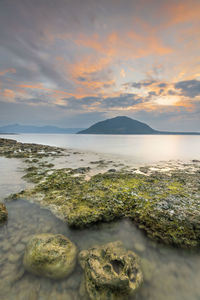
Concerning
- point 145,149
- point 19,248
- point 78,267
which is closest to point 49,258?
point 78,267

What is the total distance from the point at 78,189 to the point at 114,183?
3115 mm

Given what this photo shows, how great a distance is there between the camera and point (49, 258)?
4.57 metres

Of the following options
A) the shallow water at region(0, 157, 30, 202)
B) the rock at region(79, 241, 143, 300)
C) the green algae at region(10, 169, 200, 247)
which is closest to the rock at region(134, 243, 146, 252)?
the green algae at region(10, 169, 200, 247)

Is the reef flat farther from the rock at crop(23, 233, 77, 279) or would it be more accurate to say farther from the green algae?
the rock at crop(23, 233, 77, 279)

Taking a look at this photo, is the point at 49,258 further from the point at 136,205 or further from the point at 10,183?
the point at 10,183

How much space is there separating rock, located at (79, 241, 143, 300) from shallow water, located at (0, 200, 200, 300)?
448 mm

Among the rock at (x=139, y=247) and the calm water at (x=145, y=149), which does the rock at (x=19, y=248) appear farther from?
the calm water at (x=145, y=149)

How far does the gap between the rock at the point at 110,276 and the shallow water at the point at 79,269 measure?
45 centimetres

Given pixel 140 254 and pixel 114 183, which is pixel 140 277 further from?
pixel 114 183

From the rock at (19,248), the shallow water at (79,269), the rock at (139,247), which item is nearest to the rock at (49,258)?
the shallow water at (79,269)

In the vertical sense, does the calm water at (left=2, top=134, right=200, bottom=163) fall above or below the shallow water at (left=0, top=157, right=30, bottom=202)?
above

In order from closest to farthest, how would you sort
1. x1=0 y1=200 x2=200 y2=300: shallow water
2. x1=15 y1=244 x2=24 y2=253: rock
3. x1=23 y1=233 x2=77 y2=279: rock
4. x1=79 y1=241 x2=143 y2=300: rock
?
x1=79 y1=241 x2=143 y2=300: rock < x1=0 y1=200 x2=200 y2=300: shallow water < x1=23 y1=233 x2=77 y2=279: rock < x1=15 y1=244 x2=24 y2=253: rock

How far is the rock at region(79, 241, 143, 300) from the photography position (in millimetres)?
3785

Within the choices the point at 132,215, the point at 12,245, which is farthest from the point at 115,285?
the point at 12,245
